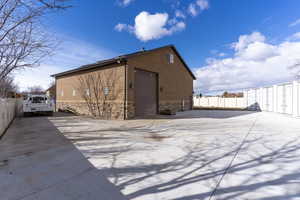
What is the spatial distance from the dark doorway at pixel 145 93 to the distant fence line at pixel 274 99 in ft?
36.6

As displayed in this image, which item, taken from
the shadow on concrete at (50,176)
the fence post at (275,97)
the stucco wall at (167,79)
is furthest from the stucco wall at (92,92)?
the fence post at (275,97)

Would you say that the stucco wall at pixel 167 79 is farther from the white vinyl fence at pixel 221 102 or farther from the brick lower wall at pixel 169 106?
the white vinyl fence at pixel 221 102

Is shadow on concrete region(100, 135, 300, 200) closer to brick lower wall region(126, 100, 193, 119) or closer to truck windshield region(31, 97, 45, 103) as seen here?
brick lower wall region(126, 100, 193, 119)

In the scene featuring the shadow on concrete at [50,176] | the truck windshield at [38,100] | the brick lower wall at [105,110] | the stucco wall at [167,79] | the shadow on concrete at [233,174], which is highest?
the stucco wall at [167,79]

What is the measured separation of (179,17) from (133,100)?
9.51 meters

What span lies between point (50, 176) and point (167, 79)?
1302 cm

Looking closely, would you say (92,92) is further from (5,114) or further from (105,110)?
(5,114)

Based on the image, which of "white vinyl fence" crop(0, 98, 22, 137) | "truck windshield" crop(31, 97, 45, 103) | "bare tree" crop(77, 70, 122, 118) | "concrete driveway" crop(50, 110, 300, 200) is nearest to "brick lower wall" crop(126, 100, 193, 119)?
"bare tree" crop(77, 70, 122, 118)

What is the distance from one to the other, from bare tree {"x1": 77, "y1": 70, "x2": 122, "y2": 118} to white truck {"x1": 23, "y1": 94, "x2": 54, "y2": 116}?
112 inches

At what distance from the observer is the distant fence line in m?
12.1

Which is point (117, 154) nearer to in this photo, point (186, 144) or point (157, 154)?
point (157, 154)

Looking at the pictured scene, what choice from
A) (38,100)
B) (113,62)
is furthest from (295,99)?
(38,100)

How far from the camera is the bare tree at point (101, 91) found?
37.2ft

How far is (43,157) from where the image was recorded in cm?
382
